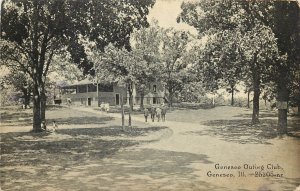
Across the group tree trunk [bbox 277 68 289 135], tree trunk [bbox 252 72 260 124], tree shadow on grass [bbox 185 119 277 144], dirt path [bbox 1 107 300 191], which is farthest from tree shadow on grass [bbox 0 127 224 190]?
tree trunk [bbox 252 72 260 124]

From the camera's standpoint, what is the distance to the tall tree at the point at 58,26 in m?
8.80

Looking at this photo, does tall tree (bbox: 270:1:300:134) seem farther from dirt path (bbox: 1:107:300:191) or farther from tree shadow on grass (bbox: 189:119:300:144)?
dirt path (bbox: 1:107:300:191)

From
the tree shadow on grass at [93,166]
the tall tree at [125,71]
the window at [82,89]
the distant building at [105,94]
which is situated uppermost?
the tall tree at [125,71]

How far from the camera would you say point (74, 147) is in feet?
32.3

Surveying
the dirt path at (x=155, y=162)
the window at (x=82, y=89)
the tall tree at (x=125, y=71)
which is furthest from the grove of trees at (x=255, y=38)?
the window at (x=82, y=89)

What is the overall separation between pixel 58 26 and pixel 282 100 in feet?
18.8

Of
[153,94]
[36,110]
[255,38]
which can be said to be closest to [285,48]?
[255,38]

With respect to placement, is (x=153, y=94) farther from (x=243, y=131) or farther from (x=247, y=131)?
(x=243, y=131)

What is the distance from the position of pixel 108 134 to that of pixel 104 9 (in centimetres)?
484

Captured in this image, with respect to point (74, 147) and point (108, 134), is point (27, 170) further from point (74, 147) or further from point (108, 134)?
point (108, 134)

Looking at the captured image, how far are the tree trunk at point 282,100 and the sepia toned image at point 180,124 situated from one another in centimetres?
3

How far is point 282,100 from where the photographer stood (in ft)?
33.5

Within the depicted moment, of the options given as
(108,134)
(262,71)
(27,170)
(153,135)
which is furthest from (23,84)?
(262,71)

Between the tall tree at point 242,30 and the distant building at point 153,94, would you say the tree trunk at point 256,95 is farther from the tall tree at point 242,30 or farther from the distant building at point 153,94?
the distant building at point 153,94
